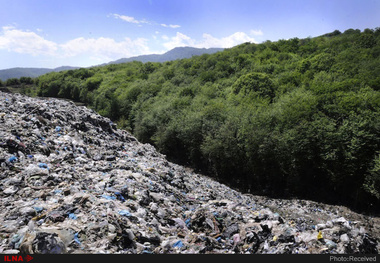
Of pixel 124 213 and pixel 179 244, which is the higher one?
pixel 124 213

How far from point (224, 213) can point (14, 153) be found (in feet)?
23.3

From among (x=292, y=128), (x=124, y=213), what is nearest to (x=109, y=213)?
(x=124, y=213)

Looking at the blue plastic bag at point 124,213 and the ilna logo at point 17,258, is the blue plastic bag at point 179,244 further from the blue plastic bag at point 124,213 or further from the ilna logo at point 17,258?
the ilna logo at point 17,258

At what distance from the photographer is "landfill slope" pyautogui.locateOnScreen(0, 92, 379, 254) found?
14.2ft

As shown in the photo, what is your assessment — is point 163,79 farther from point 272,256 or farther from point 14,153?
point 272,256

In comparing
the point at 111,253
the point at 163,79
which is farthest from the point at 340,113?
the point at 163,79

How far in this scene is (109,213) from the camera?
4.95 metres

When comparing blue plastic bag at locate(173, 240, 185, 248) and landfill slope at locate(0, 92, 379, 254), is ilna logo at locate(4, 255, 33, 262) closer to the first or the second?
landfill slope at locate(0, 92, 379, 254)

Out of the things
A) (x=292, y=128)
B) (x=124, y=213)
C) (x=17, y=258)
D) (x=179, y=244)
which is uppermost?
(x=292, y=128)

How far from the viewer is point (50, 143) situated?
8.47 meters

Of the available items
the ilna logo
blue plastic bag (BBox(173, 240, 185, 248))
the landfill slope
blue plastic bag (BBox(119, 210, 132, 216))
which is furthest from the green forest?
the ilna logo

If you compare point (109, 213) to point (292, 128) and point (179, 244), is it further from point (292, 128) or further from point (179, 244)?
point (292, 128)

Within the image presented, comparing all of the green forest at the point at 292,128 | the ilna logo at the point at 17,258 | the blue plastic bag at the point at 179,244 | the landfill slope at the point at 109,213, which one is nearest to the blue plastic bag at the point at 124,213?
the landfill slope at the point at 109,213

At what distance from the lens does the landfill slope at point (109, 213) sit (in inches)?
171
